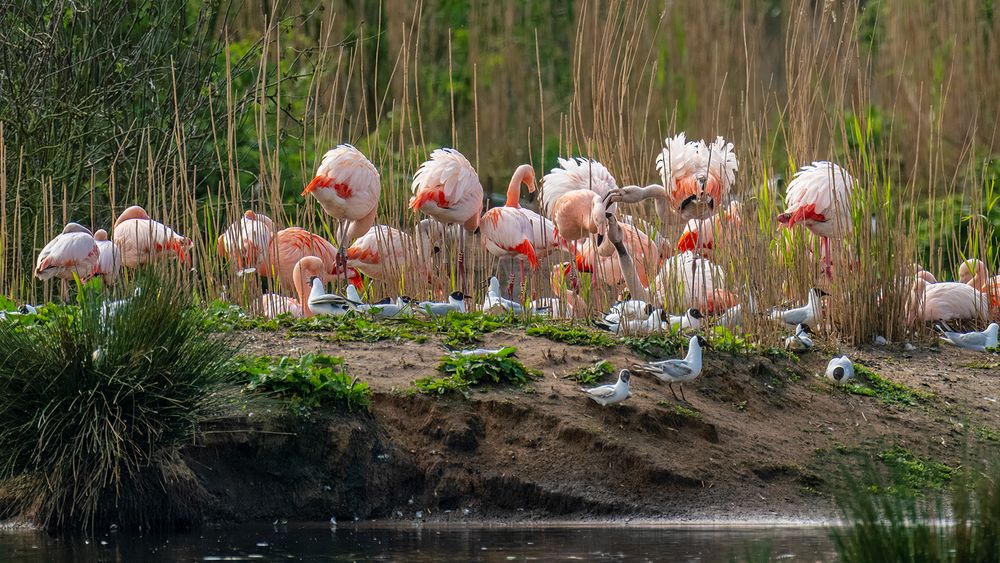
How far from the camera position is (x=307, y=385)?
20.6ft

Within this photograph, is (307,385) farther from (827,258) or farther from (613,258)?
(827,258)

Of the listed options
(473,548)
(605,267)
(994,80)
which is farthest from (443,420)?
(994,80)

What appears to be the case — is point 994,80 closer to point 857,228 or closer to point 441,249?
point 857,228

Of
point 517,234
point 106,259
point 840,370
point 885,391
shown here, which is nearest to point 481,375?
point 840,370

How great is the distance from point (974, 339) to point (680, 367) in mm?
2921

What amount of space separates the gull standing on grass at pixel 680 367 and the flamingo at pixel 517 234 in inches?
99.7

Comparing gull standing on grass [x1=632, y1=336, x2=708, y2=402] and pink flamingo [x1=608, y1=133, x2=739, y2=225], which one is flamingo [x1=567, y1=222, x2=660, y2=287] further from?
gull standing on grass [x1=632, y1=336, x2=708, y2=402]

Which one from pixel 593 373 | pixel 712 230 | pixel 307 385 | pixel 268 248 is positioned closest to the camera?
pixel 307 385

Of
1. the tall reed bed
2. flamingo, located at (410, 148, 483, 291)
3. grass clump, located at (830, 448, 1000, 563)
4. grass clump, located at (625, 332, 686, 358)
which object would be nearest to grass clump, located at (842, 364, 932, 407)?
the tall reed bed

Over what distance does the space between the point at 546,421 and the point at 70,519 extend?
2192 mm

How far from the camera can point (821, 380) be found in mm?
7617

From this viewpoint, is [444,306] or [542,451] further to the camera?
[444,306]

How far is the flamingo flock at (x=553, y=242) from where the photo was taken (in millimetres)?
8102

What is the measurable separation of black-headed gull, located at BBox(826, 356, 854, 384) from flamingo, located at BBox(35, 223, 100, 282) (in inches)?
181
